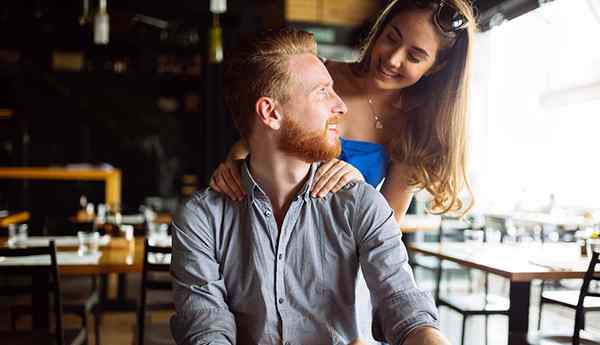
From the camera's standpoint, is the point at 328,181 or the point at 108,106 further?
the point at 108,106

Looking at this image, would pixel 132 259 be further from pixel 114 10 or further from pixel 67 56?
pixel 67 56

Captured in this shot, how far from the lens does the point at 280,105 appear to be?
4.44ft

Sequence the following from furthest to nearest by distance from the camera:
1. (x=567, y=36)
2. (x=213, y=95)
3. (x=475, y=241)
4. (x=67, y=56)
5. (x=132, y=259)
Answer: (x=67, y=56) → (x=213, y=95) → (x=567, y=36) → (x=475, y=241) → (x=132, y=259)

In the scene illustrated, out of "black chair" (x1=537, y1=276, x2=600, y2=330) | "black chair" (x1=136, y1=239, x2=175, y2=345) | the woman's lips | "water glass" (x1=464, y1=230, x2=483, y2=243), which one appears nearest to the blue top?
the woman's lips

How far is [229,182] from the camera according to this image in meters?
1.46

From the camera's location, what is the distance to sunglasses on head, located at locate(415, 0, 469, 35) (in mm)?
1675

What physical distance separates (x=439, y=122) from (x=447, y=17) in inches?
13.1

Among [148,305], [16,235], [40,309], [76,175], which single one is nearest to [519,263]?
[148,305]

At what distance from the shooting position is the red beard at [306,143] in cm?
132

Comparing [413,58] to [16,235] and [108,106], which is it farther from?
[108,106]

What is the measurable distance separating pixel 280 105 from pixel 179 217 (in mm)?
378

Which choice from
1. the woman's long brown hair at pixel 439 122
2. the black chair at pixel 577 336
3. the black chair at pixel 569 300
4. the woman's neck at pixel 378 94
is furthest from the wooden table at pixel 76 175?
the woman's long brown hair at pixel 439 122

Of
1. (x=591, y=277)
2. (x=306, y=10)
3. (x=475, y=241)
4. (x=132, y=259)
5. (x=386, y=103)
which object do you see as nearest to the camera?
(x=386, y=103)

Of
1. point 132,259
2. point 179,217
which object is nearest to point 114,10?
point 132,259
